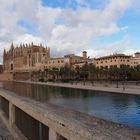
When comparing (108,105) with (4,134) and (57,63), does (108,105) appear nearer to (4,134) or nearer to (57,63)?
(4,134)

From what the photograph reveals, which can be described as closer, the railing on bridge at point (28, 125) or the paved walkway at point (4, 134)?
the railing on bridge at point (28, 125)

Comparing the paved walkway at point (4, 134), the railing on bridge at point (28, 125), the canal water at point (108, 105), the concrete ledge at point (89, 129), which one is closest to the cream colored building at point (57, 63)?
the canal water at point (108, 105)

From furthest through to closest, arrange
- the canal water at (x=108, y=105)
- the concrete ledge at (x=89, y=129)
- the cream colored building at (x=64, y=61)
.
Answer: the cream colored building at (x=64, y=61) < the canal water at (x=108, y=105) < the concrete ledge at (x=89, y=129)

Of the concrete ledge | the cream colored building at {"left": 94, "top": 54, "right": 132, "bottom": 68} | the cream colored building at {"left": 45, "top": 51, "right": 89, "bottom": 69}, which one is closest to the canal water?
the concrete ledge

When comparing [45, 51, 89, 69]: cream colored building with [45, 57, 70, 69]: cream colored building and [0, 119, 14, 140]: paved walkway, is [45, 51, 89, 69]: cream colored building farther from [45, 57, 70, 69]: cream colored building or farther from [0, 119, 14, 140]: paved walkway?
[0, 119, 14, 140]: paved walkway

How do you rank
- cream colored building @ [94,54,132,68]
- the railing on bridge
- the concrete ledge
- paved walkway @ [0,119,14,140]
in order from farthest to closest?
cream colored building @ [94,54,132,68]
paved walkway @ [0,119,14,140]
the railing on bridge
the concrete ledge

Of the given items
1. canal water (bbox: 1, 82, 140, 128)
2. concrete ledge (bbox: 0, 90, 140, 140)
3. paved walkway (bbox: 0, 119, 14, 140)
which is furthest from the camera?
canal water (bbox: 1, 82, 140, 128)

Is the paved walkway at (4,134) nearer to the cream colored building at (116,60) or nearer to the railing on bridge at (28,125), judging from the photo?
the railing on bridge at (28,125)

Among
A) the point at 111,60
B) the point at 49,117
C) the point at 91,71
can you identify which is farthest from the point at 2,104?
the point at 111,60

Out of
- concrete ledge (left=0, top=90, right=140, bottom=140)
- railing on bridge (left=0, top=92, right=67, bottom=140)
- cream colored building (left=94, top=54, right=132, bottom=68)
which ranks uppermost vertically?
cream colored building (left=94, top=54, right=132, bottom=68)

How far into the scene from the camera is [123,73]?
96250 millimetres

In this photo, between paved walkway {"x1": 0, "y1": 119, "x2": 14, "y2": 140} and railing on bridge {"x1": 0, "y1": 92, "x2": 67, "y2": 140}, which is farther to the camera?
paved walkway {"x1": 0, "y1": 119, "x2": 14, "y2": 140}

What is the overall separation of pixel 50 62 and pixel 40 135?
173471 millimetres

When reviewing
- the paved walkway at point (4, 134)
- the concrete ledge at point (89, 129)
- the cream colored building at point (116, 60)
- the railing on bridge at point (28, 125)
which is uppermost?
the cream colored building at point (116, 60)
